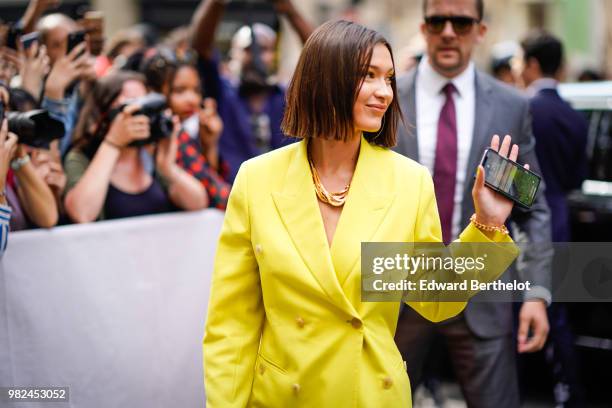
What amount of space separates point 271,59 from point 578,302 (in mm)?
3977

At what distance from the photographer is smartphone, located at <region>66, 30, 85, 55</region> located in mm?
4695

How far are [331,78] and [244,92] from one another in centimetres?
417

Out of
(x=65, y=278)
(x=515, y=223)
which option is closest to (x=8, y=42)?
(x=65, y=278)

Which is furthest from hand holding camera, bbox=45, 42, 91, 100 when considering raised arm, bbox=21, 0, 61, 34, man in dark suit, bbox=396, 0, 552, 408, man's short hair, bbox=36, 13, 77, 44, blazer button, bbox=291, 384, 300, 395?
blazer button, bbox=291, 384, 300, 395

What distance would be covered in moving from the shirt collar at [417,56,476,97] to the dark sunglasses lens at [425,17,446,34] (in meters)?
0.15

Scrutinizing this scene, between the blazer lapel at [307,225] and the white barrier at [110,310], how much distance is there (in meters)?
1.49

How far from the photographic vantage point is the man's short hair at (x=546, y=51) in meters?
6.34

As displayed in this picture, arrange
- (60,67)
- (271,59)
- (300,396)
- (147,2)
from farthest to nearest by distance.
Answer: (147,2)
(271,59)
(60,67)
(300,396)

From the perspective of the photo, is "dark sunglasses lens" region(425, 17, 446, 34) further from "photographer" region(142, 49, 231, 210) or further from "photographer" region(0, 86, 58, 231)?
"photographer" region(0, 86, 58, 231)

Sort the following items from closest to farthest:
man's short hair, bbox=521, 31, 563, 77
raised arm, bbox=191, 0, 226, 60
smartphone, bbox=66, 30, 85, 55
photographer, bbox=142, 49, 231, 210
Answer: smartphone, bbox=66, 30, 85, 55
photographer, bbox=142, 49, 231, 210
raised arm, bbox=191, 0, 226, 60
man's short hair, bbox=521, 31, 563, 77

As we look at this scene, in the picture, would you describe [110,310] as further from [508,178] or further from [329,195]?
[508,178]

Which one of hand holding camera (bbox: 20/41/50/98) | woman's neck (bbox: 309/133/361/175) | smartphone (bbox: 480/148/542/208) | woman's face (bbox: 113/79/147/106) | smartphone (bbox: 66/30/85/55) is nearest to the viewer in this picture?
smartphone (bbox: 480/148/542/208)

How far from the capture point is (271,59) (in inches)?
328

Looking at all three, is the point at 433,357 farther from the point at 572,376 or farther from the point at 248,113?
the point at 248,113
